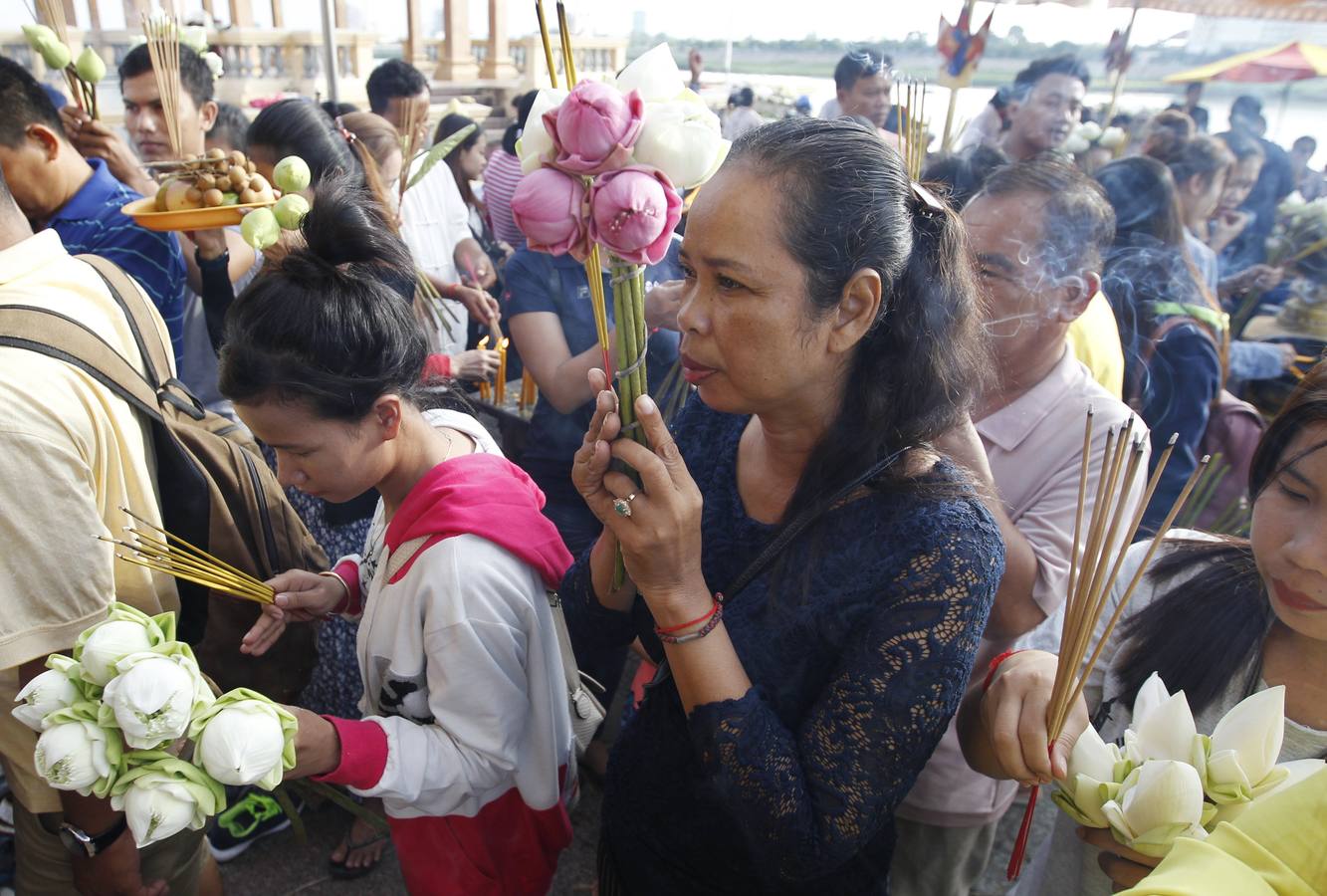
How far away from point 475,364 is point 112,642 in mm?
2037

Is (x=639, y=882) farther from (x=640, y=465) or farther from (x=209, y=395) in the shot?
(x=209, y=395)

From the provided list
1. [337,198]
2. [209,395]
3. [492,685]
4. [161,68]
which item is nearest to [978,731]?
[492,685]

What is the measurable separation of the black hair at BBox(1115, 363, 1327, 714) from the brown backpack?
171 centimetres

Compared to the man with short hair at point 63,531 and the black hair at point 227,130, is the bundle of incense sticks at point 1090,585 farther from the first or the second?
the black hair at point 227,130

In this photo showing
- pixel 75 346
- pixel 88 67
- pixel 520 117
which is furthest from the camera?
pixel 520 117

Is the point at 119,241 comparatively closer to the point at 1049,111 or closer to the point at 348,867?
the point at 348,867

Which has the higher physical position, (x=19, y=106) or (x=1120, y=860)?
(x=19, y=106)

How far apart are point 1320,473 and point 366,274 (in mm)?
1567

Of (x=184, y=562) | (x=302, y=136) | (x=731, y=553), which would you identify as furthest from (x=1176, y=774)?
(x=302, y=136)

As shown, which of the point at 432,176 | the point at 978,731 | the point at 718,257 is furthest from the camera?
the point at 432,176

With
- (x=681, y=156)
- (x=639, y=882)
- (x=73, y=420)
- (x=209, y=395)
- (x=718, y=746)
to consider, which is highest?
(x=681, y=156)

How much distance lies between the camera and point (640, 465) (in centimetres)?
106

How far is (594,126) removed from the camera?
91 cm

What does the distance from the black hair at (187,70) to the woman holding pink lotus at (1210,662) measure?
12.4ft
